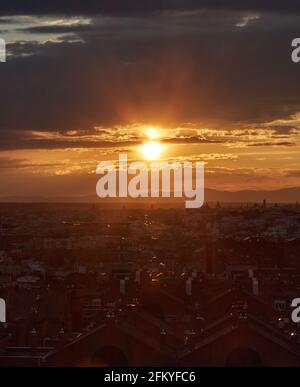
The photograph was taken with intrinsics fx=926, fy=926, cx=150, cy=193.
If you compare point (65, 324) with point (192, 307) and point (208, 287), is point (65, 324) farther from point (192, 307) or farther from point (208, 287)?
point (208, 287)

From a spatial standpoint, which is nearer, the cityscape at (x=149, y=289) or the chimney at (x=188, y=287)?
the cityscape at (x=149, y=289)

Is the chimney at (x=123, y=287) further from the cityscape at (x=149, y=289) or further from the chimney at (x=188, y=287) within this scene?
the chimney at (x=188, y=287)

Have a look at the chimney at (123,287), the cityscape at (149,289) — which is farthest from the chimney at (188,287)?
the chimney at (123,287)

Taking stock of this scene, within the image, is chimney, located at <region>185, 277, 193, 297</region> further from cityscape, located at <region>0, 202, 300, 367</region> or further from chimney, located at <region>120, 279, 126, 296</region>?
chimney, located at <region>120, 279, 126, 296</region>

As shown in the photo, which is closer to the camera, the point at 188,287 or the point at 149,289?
the point at 149,289

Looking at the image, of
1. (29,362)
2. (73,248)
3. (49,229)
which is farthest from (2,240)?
(29,362)

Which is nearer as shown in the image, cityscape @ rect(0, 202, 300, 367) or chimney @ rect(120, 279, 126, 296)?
cityscape @ rect(0, 202, 300, 367)

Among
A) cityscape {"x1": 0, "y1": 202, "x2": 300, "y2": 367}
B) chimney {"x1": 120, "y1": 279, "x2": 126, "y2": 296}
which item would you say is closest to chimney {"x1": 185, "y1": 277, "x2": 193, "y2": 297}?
cityscape {"x1": 0, "y1": 202, "x2": 300, "y2": 367}

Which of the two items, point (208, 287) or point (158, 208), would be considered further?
point (158, 208)

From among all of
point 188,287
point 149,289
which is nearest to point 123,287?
point 149,289

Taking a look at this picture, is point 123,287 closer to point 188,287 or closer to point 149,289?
point 149,289
